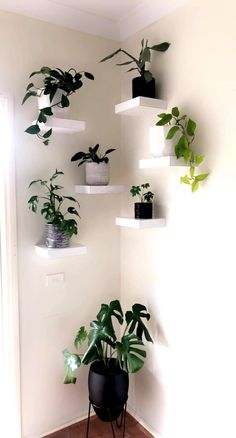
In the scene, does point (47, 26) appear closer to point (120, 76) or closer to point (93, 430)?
point (120, 76)

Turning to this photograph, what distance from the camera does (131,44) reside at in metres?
2.04

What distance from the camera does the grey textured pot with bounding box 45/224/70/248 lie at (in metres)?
1.78

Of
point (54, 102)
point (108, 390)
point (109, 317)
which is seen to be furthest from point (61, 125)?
point (108, 390)

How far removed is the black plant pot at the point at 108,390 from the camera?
5.97 ft

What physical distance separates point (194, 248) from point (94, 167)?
72 cm

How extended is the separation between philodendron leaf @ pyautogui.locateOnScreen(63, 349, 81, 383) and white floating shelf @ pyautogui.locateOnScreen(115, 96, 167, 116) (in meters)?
1.39

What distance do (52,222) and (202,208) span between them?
77cm

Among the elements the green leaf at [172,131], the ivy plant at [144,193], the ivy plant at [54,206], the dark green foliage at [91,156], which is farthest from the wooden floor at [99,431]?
the green leaf at [172,131]

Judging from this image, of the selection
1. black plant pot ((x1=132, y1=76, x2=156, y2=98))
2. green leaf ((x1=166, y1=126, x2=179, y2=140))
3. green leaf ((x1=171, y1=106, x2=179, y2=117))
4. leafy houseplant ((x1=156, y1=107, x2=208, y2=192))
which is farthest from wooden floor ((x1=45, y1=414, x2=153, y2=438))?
black plant pot ((x1=132, y1=76, x2=156, y2=98))

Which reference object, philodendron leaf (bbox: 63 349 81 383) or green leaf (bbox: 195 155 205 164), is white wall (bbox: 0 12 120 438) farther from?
green leaf (bbox: 195 155 205 164)

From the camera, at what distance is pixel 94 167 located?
1.90m

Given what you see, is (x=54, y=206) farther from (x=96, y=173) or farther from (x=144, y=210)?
(x=144, y=210)

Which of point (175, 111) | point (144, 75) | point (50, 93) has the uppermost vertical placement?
point (144, 75)

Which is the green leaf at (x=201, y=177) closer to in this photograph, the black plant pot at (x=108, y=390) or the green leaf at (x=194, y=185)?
the green leaf at (x=194, y=185)
